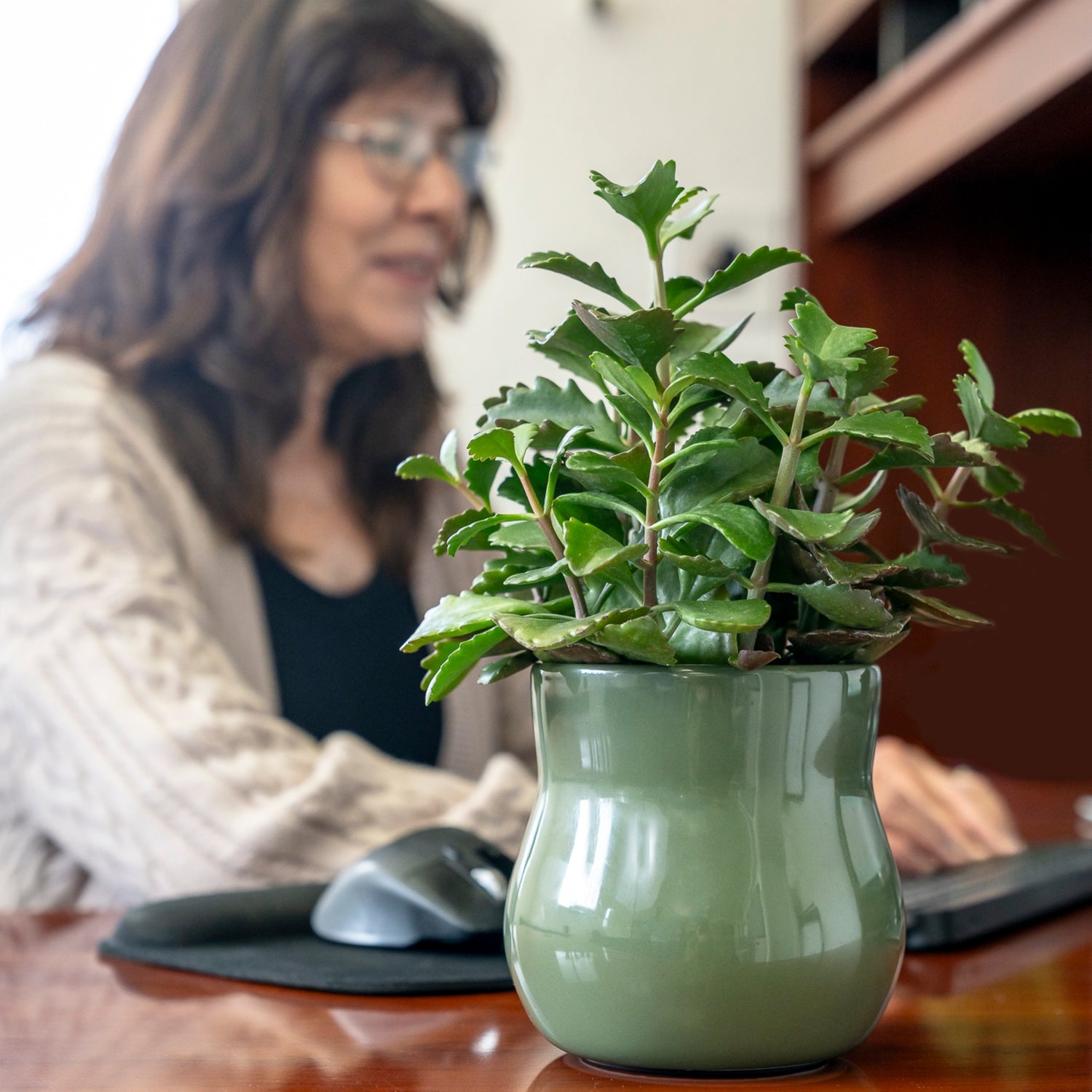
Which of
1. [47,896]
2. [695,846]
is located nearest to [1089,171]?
[47,896]

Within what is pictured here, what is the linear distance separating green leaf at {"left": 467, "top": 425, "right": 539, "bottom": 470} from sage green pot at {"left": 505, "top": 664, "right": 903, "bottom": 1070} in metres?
0.06

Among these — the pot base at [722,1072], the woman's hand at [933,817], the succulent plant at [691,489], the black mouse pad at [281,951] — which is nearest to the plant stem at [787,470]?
the succulent plant at [691,489]

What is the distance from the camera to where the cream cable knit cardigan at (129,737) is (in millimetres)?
754

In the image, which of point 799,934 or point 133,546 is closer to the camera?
point 799,934

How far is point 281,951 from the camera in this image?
49 cm

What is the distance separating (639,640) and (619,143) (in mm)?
2028

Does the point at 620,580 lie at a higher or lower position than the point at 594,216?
lower

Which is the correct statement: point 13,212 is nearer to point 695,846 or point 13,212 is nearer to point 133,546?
point 133,546

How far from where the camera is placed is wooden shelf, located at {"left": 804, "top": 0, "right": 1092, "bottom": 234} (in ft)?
3.99

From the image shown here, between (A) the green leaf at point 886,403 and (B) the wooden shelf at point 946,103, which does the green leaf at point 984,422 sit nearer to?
(A) the green leaf at point 886,403

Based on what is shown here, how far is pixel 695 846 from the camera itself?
302mm

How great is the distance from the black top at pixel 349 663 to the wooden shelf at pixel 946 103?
839 millimetres

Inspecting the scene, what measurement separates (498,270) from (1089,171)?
0.94 metres

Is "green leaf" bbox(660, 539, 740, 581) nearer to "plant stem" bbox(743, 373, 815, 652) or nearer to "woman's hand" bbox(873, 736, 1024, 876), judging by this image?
"plant stem" bbox(743, 373, 815, 652)
